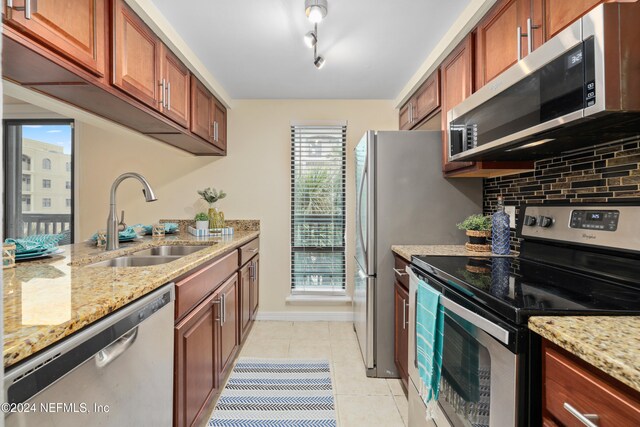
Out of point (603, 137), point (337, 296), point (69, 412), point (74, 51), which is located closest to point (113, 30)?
point (74, 51)

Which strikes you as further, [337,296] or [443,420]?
[337,296]

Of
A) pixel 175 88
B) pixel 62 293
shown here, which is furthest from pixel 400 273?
pixel 175 88

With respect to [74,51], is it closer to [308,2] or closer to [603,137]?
[308,2]

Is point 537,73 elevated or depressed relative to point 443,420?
elevated

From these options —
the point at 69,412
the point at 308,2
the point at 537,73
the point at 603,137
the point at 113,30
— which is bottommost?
the point at 69,412

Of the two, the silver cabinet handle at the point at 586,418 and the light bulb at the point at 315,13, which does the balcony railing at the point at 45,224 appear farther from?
the silver cabinet handle at the point at 586,418

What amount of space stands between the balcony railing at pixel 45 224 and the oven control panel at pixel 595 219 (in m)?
3.81

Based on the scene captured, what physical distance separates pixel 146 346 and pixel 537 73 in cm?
169

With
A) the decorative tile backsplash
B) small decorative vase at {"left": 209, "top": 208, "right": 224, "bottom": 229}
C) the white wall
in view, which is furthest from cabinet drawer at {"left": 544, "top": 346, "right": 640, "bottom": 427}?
small decorative vase at {"left": 209, "top": 208, "right": 224, "bottom": 229}

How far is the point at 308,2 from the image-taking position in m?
1.68

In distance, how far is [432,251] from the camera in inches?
75.2

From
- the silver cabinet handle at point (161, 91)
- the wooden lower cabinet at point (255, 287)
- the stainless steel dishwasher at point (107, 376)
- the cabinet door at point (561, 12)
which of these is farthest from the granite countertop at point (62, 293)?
the cabinet door at point (561, 12)

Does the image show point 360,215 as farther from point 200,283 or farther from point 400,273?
point 200,283

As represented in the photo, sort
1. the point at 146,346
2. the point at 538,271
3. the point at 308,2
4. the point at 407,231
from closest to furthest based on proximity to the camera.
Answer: the point at 146,346 < the point at 538,271 < the point at 308,2 < the point at 407,231
